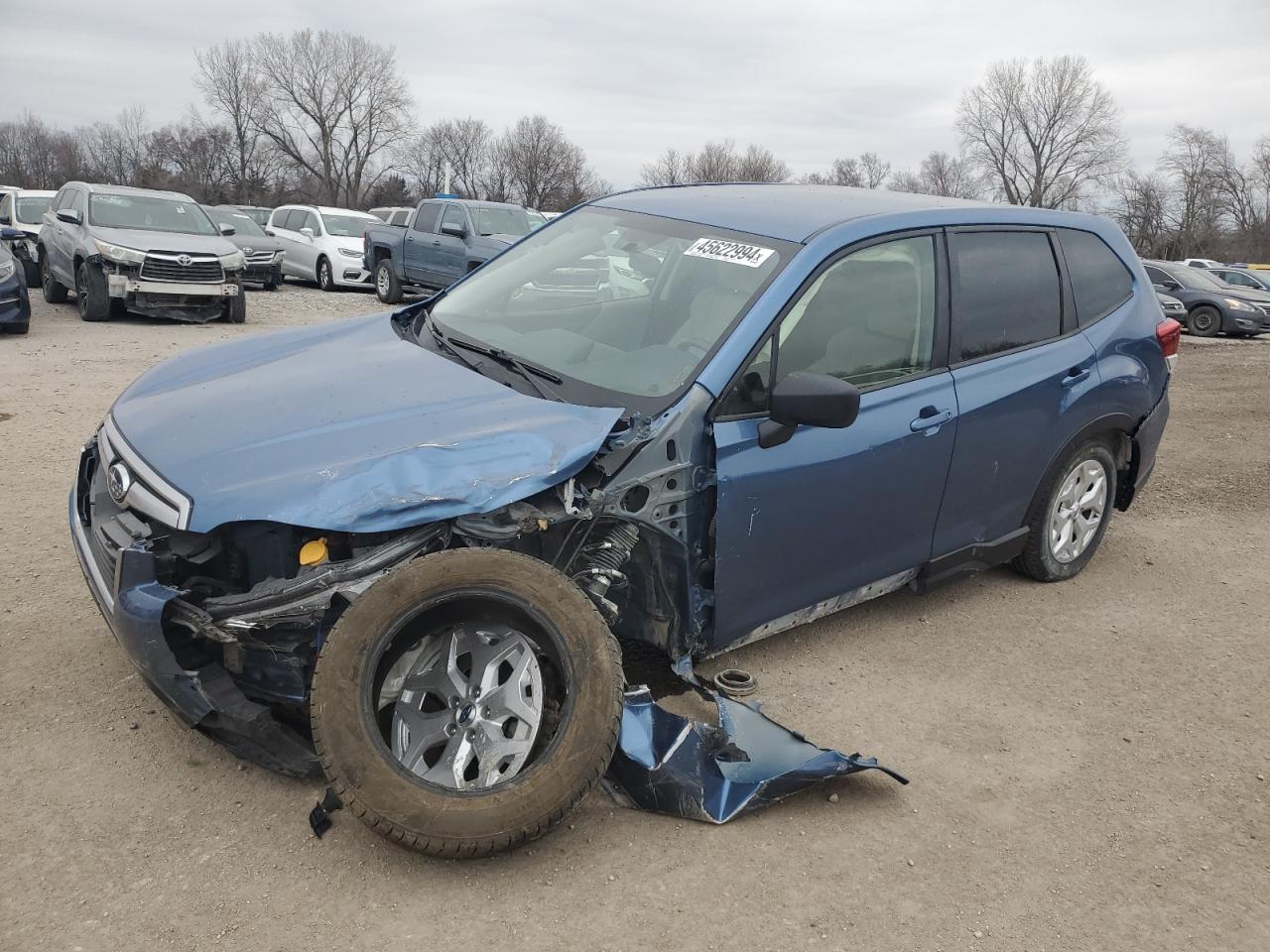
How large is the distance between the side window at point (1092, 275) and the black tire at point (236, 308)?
1158 cm

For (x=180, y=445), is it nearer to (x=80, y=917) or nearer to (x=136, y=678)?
(x=136, y=678)

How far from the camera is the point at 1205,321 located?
21.1m

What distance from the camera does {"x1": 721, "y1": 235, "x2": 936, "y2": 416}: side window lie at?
3496 millimetres

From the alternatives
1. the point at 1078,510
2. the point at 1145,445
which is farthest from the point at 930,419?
the point at 1145,445

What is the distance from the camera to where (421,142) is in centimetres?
8244

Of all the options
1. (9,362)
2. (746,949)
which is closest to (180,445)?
(746,949)

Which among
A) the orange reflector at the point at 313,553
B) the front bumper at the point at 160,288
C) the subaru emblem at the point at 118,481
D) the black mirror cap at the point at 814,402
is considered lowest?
the front bumper at the point at 160,288

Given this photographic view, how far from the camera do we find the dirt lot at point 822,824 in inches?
102

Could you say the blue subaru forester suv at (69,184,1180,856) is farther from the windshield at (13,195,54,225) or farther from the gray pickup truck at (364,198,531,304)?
the windshield at (13,195,54,225)

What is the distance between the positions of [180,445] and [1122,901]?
118 inches

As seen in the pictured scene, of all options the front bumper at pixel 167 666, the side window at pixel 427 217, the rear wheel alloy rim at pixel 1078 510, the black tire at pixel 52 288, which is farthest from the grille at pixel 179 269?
the rear wheel alloy rim at pixel 1078 510

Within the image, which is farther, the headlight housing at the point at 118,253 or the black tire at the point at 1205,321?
the black tire at the point at 1205,321

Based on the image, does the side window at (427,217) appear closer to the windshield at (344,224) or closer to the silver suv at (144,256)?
the windshield at (344,224)

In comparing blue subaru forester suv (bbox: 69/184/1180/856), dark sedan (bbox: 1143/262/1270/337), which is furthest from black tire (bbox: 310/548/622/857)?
dark sedan (bbox: 1143/262/1270/337)
